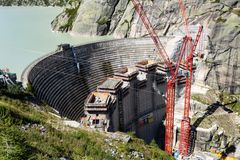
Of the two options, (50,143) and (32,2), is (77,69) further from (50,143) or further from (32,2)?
(32,2)

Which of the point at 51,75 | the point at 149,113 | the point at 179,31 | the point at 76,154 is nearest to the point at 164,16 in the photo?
the point at 179,31

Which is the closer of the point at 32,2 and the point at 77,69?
the point at 77,69

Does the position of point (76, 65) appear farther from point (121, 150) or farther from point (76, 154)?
point (76, 154)

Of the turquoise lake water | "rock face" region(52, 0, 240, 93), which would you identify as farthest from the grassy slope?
the turquoise lake water

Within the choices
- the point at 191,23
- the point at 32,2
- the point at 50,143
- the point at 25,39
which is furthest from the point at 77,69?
the point at 32,2

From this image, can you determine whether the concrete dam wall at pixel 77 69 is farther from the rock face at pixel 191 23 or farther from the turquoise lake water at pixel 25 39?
the turquoise lake water at pixel 25 39

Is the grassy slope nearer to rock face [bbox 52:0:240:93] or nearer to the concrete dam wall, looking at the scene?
the concrete dam wall

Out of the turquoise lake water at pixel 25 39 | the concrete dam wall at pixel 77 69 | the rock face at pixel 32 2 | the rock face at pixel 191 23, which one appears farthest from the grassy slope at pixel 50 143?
the rock face at pixel 32 2
